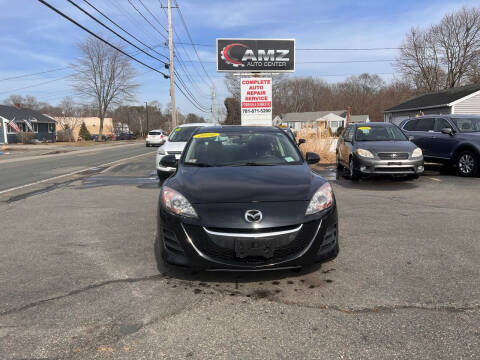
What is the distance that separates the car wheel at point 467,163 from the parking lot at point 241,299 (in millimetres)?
5094

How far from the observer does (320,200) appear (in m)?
3.43

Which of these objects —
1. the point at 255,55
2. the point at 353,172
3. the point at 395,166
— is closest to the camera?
the point at 395,166

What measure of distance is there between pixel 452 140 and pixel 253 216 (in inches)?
373

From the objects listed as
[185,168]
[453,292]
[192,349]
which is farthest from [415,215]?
[192,349]

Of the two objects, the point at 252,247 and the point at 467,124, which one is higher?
the point at 467,124

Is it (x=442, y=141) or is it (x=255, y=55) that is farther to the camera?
(x=255, y=55)

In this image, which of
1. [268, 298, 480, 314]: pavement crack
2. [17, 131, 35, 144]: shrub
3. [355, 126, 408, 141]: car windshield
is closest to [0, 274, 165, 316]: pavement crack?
[268, 298, 480, 314]: pavement crack

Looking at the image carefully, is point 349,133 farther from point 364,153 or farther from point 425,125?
point 425,125

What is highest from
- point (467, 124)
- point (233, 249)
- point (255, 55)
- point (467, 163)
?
point (255, 55)

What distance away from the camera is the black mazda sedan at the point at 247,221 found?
3062mm

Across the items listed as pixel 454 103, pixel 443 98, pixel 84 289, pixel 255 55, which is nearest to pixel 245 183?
pixel 84 289

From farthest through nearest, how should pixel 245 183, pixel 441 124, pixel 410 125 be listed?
pixel 410 125
pixel 441 124
pixel 245 183

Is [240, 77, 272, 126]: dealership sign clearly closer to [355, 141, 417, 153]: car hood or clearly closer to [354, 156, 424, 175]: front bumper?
[355, 141, 417, 153]: car hood

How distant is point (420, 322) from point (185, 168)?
9.37 ft
